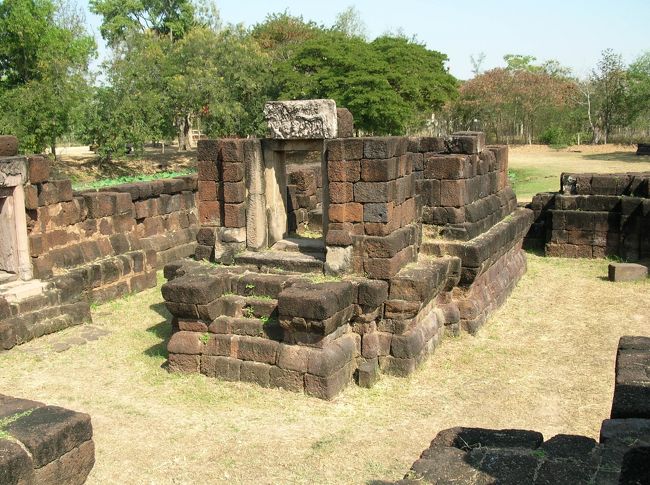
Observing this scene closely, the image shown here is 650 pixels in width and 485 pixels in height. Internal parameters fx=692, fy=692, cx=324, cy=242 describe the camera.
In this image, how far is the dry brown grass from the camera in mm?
5801

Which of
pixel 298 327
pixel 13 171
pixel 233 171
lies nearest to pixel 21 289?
pixel 13 171

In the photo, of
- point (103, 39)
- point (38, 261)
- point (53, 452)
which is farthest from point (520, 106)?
point (53, 452)

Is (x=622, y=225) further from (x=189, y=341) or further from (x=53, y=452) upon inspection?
(x=53, y=452)

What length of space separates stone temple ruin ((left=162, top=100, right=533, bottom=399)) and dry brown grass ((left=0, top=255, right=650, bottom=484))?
305mm

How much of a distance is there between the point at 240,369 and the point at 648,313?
253 inches

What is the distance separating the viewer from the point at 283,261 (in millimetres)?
8297

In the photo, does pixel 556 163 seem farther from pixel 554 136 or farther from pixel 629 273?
Result: pixel 629 273

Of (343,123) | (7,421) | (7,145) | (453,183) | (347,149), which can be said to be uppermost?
(343,123)

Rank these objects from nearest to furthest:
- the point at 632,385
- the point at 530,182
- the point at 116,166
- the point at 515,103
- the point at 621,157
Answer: the point at 632,385
the point at 530,182
the point at 116,166
the point at 621,157
the point at 515,103

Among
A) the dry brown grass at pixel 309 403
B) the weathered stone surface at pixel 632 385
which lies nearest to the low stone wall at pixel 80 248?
the dry brown grass at pixel 309 403

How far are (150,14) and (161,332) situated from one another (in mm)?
46979

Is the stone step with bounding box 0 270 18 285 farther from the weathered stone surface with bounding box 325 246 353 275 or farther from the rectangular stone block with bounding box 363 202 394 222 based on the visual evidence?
the rectangular stone block with bounding box 363 202 394 222

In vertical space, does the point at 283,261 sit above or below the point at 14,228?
below

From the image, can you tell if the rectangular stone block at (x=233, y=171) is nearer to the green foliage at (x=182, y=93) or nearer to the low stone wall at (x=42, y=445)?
the low stone wall at (x=42, y=445)
